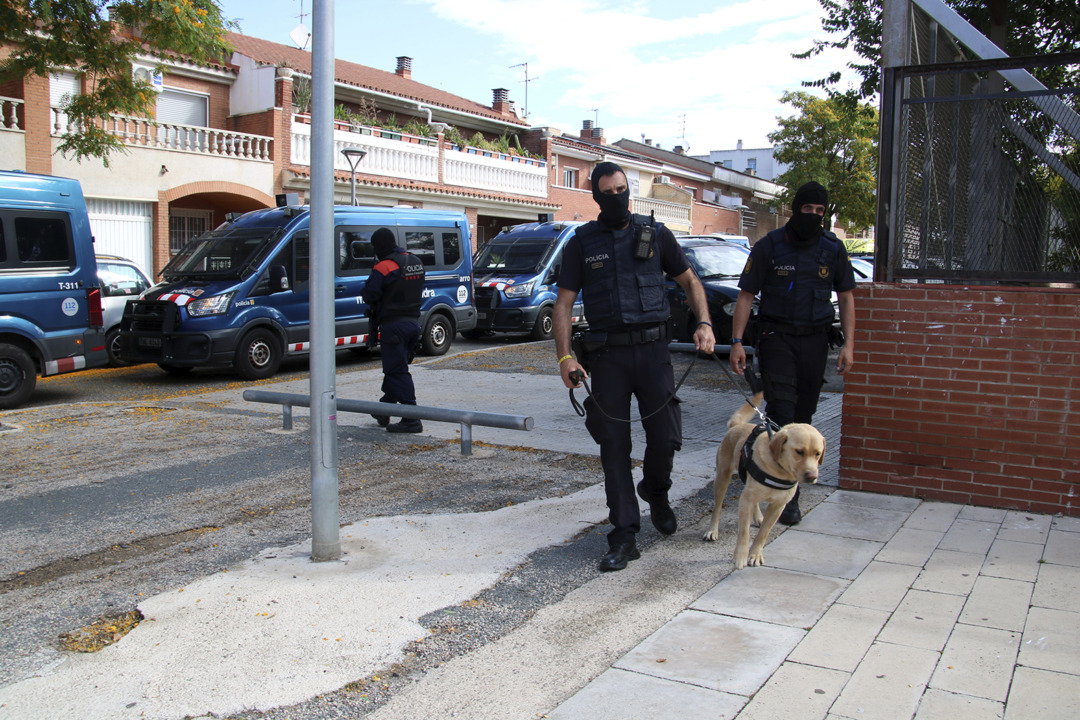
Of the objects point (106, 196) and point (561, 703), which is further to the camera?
point (106, 196)

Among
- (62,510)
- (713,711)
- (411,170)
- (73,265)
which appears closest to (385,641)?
(713,711)

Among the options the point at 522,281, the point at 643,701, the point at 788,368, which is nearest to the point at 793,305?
the point at 788,368

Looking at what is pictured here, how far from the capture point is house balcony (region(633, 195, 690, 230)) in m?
38.4

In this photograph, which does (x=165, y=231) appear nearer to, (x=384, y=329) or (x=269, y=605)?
(x=384, y=329)

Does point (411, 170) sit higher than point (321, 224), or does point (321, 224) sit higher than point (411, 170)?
point (411, 170)

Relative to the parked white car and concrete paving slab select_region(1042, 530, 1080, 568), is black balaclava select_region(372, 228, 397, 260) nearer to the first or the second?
concrete paving slab select_region(1042, 530, 1080, 568)

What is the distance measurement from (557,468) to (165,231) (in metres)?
16.3

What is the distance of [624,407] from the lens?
14.0ft

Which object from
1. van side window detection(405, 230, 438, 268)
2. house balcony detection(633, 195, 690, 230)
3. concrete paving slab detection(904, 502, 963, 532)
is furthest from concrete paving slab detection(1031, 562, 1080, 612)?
house balcony detection(633, 195, 690, 230)

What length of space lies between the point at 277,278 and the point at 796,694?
10.0 meters

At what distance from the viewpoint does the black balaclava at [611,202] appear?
4.10 m

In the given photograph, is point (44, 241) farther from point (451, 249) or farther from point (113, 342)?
point (451, 249)

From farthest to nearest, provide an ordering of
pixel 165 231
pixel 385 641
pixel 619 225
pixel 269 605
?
pixel 165 231 < pixel 619 225 < pixel 269 605 < pixel 385 641

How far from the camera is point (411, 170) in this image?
2483 centimetres
